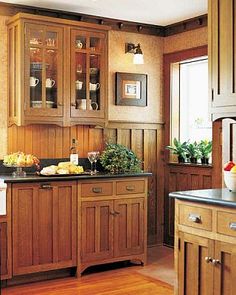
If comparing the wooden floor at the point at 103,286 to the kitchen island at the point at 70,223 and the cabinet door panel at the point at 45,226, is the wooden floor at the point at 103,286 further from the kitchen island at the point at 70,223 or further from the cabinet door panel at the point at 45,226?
the cabinet door panel at the point at 45,226

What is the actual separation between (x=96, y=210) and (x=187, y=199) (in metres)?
1.59

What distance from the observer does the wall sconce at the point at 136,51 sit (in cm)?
567

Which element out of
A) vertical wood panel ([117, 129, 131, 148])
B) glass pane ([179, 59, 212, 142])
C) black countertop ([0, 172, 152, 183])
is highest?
glass pane ([179, 59, 212, 142])

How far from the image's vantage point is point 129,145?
580 centimetres

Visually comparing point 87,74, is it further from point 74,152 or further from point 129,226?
point 129,226

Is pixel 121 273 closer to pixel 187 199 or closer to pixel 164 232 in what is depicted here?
pixel 164 232

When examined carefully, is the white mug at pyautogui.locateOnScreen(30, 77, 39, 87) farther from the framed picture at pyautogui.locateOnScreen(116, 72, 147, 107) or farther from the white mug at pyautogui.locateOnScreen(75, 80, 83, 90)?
the framed picture at pyautogui.locateOnScreen(116, 72, 147, 107)

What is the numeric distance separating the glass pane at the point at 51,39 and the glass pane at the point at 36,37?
64mm

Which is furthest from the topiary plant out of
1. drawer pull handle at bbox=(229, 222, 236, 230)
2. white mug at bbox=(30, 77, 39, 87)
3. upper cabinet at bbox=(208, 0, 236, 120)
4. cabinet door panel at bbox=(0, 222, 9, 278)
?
drawer pull handle at bbox=(229, 222, 236, 230)

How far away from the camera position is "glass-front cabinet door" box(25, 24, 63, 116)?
4.80 m

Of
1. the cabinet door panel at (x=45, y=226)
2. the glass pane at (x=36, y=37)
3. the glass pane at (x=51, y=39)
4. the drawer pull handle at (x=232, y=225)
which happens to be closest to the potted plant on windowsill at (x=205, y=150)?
the cabinet door panel at (x=45, y=226)

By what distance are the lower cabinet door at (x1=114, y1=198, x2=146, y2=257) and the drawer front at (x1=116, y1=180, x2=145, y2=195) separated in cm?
8

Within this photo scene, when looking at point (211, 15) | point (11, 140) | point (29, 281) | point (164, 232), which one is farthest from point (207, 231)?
point (164, 232)

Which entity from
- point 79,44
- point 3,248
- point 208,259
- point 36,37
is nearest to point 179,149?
point 79,44
